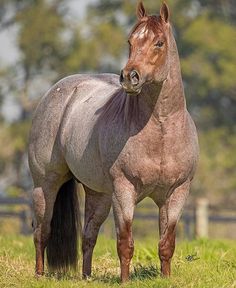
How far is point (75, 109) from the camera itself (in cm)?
830

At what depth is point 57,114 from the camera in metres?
8.53

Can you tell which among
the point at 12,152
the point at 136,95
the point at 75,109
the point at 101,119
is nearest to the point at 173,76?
the point at 136,95

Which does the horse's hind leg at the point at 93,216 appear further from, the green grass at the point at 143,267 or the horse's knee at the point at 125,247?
the horse's knee at the point at 125,247

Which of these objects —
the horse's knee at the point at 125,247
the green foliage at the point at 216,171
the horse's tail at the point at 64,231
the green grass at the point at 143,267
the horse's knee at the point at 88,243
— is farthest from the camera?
the green foliage at the point at 216,171

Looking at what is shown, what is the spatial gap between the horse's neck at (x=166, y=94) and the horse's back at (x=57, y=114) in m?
1.10

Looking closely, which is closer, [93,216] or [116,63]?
[93,216]

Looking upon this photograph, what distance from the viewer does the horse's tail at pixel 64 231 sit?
334 inches

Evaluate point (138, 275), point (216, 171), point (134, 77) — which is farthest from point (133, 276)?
point (216, 171)

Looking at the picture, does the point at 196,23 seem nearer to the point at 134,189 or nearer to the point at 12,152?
the point at 12,152

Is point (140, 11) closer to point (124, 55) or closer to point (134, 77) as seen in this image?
point (134, 77)

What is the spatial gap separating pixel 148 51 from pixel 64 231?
2464mm

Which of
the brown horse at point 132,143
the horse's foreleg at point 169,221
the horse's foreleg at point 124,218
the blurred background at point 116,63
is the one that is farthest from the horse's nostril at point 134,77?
the blurred background at point 116,63

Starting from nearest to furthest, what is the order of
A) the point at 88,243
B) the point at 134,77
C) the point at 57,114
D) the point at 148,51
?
the point at 134,77
the point at 148,51
the point at 88,243
the point at 57,114

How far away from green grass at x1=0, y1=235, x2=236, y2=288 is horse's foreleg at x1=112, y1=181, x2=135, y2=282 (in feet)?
0.57
